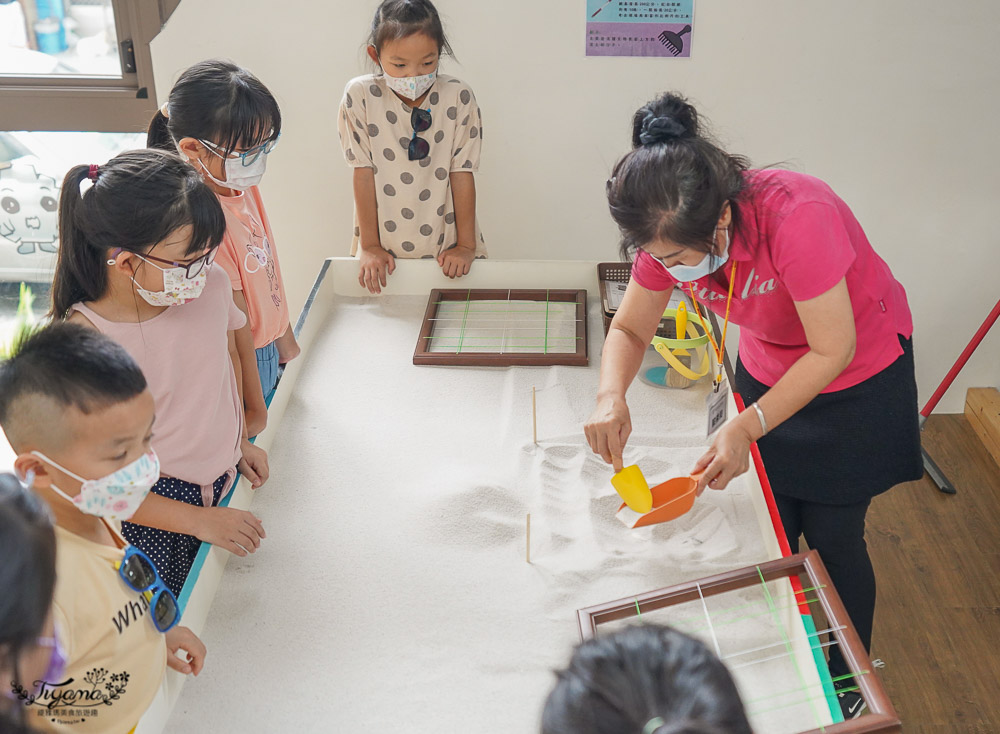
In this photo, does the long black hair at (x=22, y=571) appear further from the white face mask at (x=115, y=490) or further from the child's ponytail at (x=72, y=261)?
the child's ponytail at (x=72, y=261)

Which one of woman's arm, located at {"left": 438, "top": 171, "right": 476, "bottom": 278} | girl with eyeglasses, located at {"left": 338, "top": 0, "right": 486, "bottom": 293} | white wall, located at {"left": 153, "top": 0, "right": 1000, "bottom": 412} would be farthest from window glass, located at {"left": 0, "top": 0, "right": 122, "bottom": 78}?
woman's arm, located at {"left": 438, "top": 171, "right": 476, "bottom": 278}

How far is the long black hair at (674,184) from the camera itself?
4.03ft

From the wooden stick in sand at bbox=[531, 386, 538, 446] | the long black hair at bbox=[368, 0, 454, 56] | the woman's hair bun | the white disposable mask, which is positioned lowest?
the wooden stick in sand at bbox=[531, 386, 538, 446]

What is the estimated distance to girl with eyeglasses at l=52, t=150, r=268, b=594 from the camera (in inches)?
50.1

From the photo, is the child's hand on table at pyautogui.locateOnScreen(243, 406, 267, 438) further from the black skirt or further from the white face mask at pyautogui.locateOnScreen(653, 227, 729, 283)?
the black skirt

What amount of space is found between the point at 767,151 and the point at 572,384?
146cm

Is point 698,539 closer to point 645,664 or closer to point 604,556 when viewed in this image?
point 604,556

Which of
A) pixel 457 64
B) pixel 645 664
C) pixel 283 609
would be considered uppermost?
pixel 457 64

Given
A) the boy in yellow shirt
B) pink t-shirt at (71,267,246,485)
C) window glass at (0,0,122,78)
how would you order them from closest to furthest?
the boy in yellow shirt
pink t-shirt at (71,267,246,485)
window glass at (0,0,122,78)

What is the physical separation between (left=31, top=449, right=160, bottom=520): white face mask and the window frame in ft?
6.84

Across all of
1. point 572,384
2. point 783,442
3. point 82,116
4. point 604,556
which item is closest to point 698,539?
point 604,556

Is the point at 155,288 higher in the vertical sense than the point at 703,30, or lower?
lower

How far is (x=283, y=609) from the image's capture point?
127 centimetres

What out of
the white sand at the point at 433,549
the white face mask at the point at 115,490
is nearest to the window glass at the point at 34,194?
the white sand at the point at 433,549
